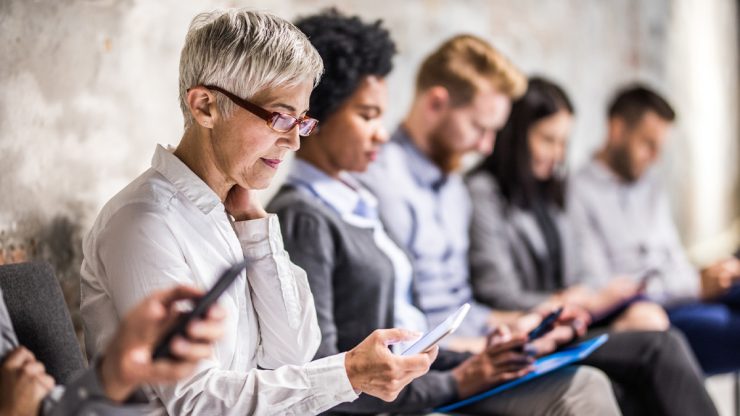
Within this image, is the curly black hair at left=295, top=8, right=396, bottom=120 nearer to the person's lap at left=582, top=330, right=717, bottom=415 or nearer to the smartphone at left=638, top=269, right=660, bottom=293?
the person's lap at left=582, top=330, right=717, bottom=415

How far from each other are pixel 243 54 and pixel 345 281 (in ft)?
2.62

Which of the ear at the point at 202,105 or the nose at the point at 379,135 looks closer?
the ear at the point at 202,105

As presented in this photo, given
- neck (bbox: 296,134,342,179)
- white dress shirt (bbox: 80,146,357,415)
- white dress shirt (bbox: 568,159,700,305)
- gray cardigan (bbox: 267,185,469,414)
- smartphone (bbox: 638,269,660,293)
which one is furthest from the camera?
white dress shirt (bbox: 568,159,700,305)

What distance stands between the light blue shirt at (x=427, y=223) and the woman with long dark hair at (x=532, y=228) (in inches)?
6.9

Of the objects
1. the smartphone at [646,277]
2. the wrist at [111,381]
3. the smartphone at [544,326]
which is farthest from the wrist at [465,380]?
the smartphone at [646,277]

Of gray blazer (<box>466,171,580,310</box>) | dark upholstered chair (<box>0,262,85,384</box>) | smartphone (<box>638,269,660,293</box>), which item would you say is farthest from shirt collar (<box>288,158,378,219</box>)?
smartphone (<box>638,269,660,293</box>)

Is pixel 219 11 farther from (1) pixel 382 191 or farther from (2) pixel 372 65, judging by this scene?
(1) pixel 382 191

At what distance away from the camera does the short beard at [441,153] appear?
3326 millimetres

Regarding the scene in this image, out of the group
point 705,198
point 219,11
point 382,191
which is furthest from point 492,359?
point 705,198

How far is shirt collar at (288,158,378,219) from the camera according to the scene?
98.3 inches

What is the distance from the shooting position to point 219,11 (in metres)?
1.90

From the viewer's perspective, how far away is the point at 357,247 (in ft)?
8.11

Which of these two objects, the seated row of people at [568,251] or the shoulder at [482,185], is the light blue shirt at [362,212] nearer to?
the seated row of people at [568,251]

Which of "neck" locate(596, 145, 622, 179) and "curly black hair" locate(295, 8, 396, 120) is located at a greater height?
"curly black hair" locate(295, 8, 396, 120)
